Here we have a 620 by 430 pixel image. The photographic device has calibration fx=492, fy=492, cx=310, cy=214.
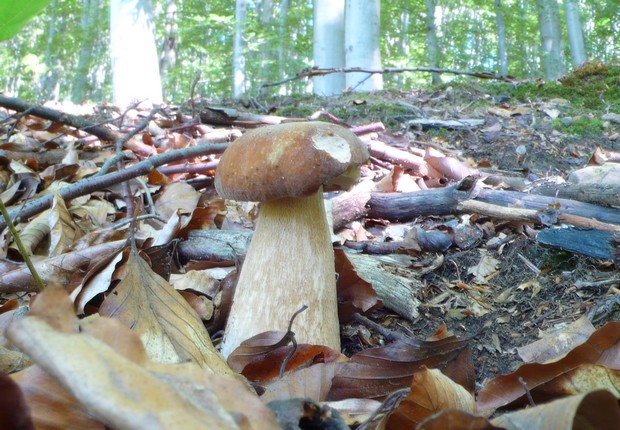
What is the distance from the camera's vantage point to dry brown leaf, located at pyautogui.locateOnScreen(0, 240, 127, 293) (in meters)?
1.90

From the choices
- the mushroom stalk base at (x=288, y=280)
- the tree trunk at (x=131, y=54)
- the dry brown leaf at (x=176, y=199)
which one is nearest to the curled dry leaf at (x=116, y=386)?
the mushroom stalk base at (x=288, y=280)

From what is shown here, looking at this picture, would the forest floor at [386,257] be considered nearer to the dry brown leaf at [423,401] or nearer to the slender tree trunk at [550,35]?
the dry brown leaf at [423,401]

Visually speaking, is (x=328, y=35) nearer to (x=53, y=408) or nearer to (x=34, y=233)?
(x=34, y=233)

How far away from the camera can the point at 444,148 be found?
3.88m

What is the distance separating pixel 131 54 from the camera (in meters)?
6.20

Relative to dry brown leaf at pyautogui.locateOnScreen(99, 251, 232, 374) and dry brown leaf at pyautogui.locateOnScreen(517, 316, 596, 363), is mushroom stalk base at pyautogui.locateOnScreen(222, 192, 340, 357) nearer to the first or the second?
dry brown leaf at pyautogui.locateOnScreen(99, 251, 232, 374)

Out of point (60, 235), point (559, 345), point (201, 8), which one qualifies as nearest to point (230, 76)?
point (201, 8)


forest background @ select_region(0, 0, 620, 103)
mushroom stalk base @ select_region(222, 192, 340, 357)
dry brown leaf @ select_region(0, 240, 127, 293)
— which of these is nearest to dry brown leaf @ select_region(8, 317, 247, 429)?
mushroom stalk base @ select_region(222, 192, 340, 357)

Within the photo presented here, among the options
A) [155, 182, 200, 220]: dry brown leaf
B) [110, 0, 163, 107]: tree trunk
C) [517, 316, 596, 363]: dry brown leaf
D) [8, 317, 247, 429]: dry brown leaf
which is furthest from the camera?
[110, 0, 163, 107]: tree trunk

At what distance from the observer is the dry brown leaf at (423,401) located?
107cm

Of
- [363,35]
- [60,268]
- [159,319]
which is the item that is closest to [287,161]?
[159,319]

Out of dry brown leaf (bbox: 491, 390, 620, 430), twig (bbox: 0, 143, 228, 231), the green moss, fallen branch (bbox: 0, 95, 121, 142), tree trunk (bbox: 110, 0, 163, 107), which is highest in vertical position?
tree trunk (bbox: 110, 0, 163, 107)

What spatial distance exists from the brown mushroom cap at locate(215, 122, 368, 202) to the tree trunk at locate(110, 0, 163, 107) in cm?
506

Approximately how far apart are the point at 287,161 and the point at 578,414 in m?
0.97
